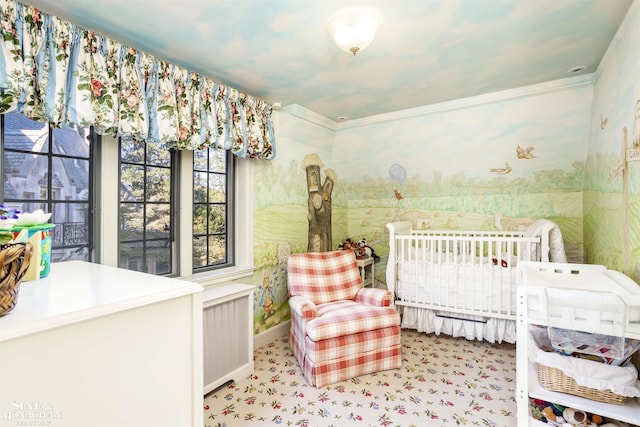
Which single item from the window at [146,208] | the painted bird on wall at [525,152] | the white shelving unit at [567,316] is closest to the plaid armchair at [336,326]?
the white shelving unit at [567,316]

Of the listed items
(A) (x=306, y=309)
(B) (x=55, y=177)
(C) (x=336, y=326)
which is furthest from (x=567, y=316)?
(B) (x=55, y=177)

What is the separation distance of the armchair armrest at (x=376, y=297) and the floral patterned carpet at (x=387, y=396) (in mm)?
491

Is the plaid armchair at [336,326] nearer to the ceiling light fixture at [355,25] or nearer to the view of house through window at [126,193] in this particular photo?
the view of house through window at [126,193]

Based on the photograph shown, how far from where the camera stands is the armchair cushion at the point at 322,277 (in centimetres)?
274

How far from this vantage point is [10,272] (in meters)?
0.79

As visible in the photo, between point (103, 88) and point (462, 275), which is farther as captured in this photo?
point (462, 275)

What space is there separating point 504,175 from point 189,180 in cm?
293

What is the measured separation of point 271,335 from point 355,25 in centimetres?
260

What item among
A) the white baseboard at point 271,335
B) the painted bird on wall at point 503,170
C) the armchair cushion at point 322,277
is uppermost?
the painted bird on wall at point 503,170

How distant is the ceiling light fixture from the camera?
64.9 inches

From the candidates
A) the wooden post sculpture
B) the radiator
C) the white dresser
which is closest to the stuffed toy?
the wooden post sculpture

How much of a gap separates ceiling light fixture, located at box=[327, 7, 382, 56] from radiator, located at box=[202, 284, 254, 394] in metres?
1.77

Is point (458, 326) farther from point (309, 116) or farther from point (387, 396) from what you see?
point (309, 116)

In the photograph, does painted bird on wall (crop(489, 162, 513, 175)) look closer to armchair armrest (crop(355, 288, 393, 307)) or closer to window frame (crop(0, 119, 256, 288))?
armchair armrest (crop(355, 288, 393, 307))
